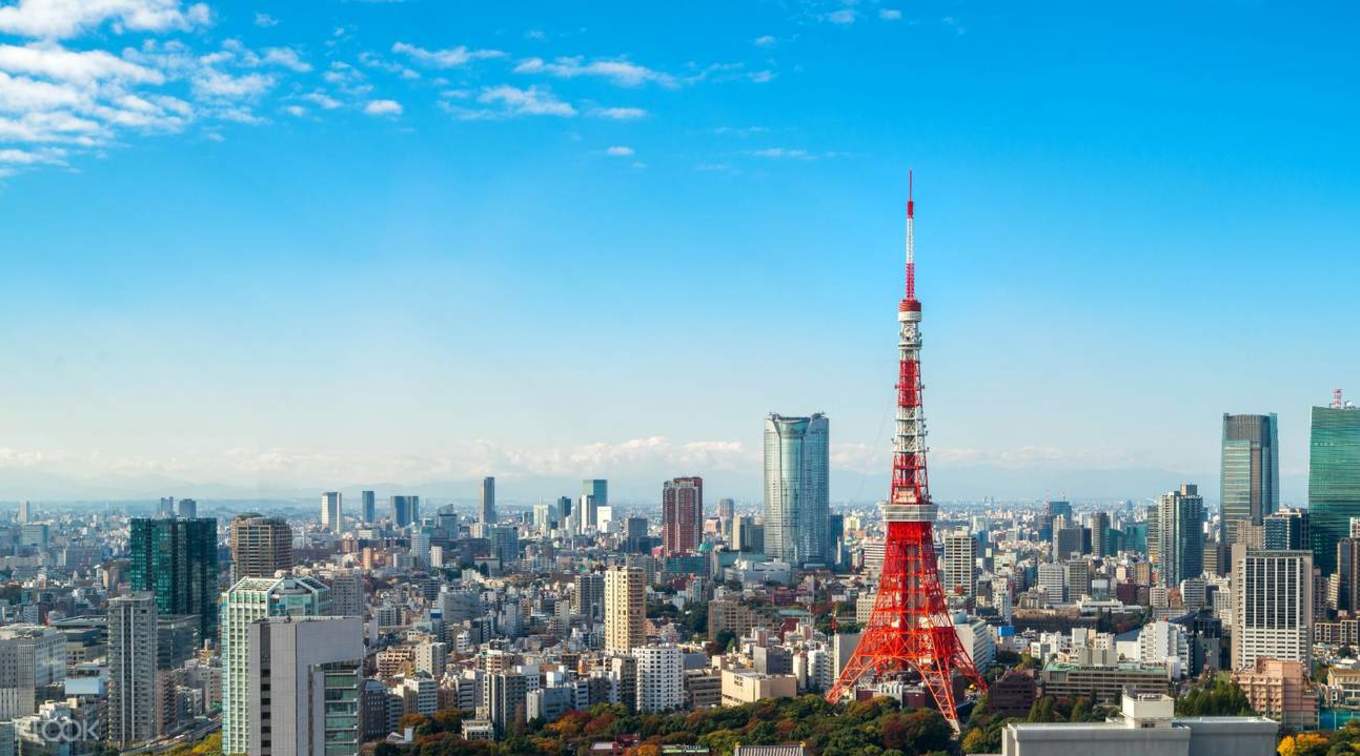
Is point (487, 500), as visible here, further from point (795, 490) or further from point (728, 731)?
point (728, 731)

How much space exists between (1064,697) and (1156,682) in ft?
4.88

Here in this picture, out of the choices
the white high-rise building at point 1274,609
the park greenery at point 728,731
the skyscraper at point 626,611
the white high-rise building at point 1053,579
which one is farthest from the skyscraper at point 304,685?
the white high-rise building at point 1053,579

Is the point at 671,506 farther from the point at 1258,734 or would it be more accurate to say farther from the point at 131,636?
the point at 1258,734

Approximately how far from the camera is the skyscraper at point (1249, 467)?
38.5m

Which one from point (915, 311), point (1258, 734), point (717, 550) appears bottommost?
point (717, 550)

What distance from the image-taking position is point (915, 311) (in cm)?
1703

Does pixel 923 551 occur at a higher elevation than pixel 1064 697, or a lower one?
higher

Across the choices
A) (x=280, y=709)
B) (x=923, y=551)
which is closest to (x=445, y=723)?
(x=923, y=551)

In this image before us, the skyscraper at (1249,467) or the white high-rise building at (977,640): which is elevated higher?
the skyscraper at (1249,467)

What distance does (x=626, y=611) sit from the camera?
955 inches

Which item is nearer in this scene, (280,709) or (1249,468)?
(280,709)

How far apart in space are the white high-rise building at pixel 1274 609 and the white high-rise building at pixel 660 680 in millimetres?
8241

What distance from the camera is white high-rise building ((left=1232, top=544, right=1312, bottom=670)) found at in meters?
21.9

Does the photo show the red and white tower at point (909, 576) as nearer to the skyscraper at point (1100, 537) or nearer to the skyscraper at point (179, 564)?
the skyscraper at point (179, 564)
